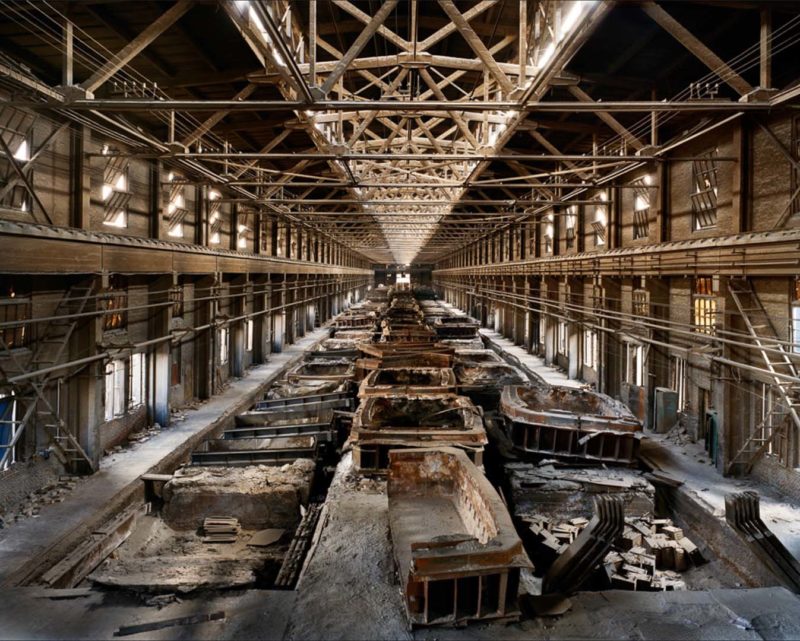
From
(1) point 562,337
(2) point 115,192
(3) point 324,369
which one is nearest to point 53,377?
(2) point 115,192

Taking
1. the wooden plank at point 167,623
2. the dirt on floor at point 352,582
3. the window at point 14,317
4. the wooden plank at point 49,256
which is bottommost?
the wooden plank at point 167,623

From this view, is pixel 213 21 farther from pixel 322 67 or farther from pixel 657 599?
pixel 657 599

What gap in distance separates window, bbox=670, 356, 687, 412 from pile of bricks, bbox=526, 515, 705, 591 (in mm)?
5116

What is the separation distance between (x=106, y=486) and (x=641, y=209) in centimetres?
1469

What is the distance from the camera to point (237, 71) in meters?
12.4

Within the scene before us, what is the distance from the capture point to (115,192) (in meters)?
12.2

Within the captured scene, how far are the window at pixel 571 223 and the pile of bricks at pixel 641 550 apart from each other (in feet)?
45.4

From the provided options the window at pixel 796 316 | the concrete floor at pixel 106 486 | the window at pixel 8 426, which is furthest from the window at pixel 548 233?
the window at pixel 8 426

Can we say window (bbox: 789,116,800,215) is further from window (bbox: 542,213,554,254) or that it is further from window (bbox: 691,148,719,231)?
window (bbox: 542,213,554,254)

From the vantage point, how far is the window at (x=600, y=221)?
17797 millimetres

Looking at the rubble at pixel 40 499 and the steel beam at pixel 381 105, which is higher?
the steel beam at pixel 381 105

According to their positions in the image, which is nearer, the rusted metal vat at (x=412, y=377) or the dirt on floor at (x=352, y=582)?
the dirt on floor at (x=352, y=582)

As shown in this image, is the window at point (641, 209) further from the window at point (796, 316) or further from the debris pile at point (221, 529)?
the debris pile at point (221, 529)

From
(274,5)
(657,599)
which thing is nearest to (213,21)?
(274,5)
